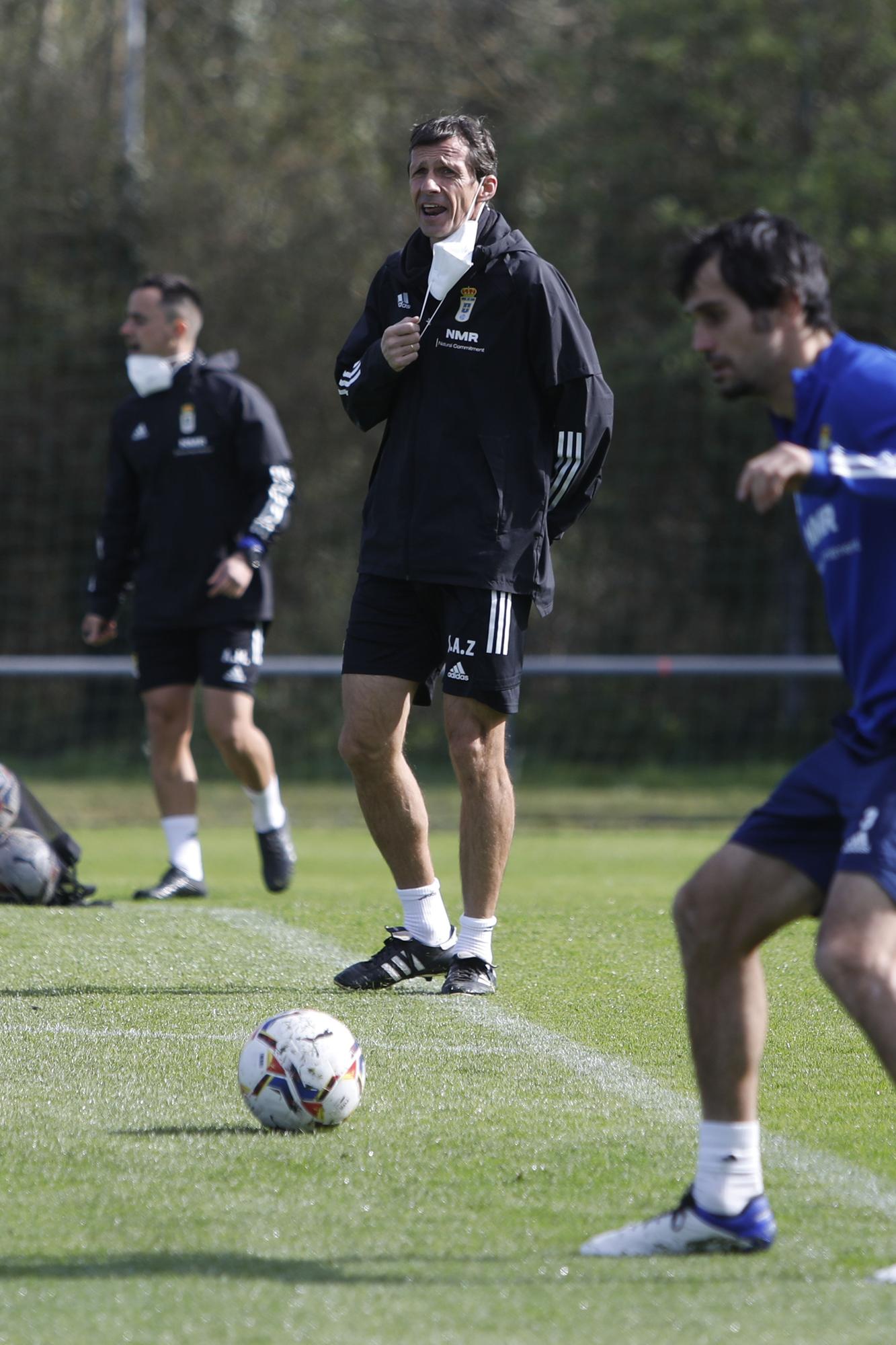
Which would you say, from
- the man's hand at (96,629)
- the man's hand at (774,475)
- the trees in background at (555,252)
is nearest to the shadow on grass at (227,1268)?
the man's hand at (774,475)

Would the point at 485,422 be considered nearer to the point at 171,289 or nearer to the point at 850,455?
the point at 850,455

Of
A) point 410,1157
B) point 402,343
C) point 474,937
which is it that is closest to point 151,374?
point 402,343

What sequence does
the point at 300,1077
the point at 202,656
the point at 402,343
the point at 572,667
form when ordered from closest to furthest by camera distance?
the point at 300,1077
the point at 402,343
the point at 202,656
the point at 572,667

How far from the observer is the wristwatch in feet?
27.1

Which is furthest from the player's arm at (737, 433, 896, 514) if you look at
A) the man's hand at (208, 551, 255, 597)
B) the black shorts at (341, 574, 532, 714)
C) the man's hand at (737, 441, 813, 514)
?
the man's hand at (208, 551, 255, 597)

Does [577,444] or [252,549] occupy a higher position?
[577,444]

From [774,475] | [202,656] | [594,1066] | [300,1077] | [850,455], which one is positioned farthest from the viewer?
[202,656]

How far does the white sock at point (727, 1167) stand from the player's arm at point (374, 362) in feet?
9.83

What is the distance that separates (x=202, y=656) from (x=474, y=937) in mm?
3082

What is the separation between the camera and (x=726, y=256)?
325cm

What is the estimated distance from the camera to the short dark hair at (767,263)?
126 inches

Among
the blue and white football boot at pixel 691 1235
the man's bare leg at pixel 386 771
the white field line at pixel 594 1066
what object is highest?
the man's bare leg at pixel 386 771

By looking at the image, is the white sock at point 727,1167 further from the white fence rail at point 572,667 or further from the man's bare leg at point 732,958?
the white fence rail at point 572,667

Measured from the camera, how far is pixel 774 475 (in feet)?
9.73
